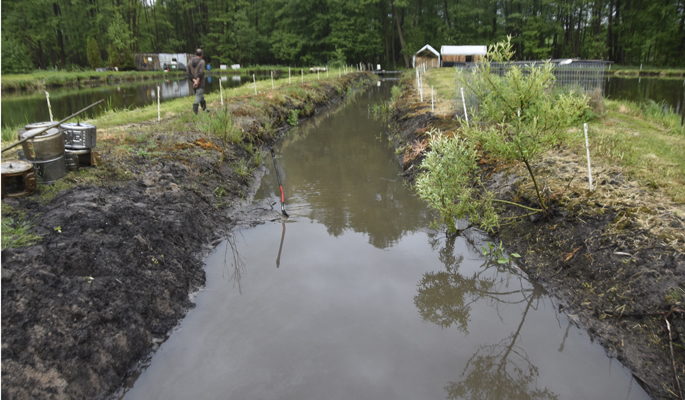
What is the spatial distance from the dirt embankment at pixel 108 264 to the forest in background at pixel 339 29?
44.8 meters

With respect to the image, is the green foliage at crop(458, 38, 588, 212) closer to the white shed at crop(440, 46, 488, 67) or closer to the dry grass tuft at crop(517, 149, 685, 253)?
the dry grass tuft at crop(517, 149, 685, 253)

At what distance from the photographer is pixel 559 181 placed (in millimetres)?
6461

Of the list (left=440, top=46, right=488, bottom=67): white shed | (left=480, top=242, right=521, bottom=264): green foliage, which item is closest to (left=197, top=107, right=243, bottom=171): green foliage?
(left=480, top=242, right=521, bottom=264): green foliage

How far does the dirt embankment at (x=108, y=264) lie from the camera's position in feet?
11.5

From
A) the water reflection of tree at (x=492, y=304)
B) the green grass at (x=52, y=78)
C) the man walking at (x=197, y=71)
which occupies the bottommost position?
the water reflection of tree at (x=492, y=304)

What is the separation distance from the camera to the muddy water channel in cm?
397

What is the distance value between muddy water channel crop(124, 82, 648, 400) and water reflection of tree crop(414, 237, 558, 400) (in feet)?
0.04

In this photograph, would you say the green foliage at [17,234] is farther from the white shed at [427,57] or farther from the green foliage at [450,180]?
the white shed at [427,57]

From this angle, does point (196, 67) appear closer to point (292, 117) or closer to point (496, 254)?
point (292, 117)

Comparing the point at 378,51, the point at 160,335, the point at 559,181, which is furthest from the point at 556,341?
the point at 378,51

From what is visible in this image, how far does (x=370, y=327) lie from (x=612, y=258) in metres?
2.91

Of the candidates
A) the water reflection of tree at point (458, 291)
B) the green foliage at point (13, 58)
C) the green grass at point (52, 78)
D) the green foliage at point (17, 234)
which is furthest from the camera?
the green foliage at point (13, 58)

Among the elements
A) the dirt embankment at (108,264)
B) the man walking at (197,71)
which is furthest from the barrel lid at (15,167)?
the man walking at (197,71)

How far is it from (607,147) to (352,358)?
6075 millimetres
